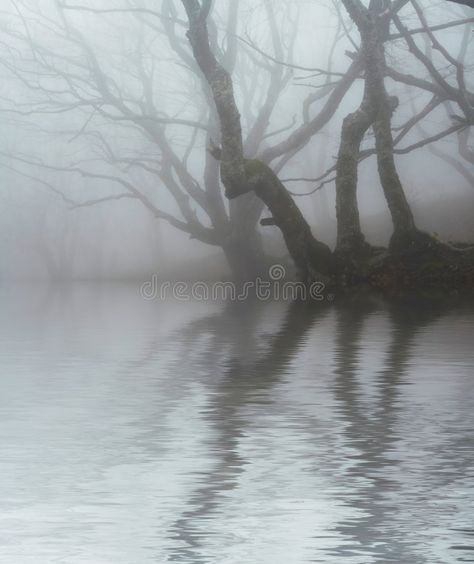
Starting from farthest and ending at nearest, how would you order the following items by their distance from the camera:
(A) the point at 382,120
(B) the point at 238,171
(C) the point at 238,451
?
(A) the point at 382,120 < (B) the point at 238,171 < (C) the point at 238,451

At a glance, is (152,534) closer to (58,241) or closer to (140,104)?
(140,104)

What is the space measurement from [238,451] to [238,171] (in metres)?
17.1

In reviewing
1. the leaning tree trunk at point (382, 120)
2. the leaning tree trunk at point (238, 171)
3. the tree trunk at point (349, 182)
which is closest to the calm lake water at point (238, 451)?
the leaning tree trunk at point (238, 171)

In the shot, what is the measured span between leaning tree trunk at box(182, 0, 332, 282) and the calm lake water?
1036 centimetres

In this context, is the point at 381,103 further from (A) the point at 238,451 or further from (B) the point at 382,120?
(A) the point at 238,451

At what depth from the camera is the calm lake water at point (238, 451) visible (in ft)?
13.4

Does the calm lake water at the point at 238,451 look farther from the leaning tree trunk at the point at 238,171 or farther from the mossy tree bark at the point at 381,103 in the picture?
the mossy tree bark at the point at 381,103

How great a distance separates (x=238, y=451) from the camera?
583 centimetres

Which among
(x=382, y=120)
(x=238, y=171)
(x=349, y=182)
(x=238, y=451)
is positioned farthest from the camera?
(x=382, y=120)

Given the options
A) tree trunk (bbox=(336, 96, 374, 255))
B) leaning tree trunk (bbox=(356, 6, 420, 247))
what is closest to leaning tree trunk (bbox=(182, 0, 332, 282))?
tree trunk (bbox=(336, 96, 374, 255))

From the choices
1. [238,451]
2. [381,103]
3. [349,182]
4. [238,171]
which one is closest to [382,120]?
[381,103]

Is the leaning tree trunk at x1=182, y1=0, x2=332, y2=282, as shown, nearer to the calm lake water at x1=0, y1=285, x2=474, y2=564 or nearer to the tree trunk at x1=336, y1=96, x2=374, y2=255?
the tree trunk at x1=336, y1=96, x2=374, y2=255

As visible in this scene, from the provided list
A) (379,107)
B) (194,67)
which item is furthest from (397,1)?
(194,67)

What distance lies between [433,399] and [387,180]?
627 inches
